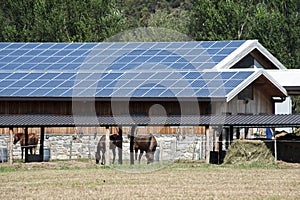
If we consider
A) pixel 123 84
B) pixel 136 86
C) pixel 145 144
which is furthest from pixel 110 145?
pixel 123 84

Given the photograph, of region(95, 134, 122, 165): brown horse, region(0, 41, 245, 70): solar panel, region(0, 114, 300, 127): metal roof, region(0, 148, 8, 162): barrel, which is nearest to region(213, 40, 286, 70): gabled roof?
region(0, 41, 245, 70): solar panel

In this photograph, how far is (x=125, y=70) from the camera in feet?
131

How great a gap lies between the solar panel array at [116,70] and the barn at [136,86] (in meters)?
0.04

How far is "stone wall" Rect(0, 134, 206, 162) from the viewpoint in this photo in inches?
1513

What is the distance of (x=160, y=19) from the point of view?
93312 millimetres

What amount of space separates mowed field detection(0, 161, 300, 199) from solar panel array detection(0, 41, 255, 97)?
5653mm

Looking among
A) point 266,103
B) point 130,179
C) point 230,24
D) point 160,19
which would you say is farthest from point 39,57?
point 160,19

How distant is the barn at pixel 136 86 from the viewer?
33.8m

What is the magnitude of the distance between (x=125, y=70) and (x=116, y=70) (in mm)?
439

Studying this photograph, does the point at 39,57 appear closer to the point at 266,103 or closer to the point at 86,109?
the point at 86,109

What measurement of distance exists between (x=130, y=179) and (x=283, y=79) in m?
19.7

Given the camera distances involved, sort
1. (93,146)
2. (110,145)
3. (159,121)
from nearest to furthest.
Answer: (159,121), (110,145), (93,146)

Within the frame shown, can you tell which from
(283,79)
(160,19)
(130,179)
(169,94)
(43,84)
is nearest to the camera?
(130,179)

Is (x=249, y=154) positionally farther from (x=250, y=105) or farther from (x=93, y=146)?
(x=250, y=105)
